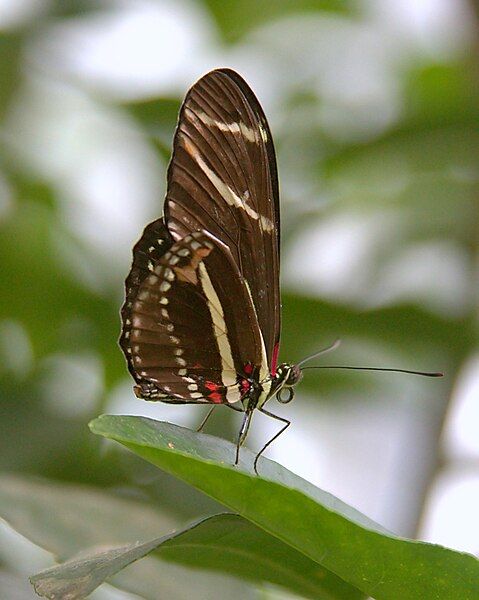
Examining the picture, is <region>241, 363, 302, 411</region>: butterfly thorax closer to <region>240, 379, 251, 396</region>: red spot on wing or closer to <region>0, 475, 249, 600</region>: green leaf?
<region>240, 379, 251, 396</region>: red spot on wing

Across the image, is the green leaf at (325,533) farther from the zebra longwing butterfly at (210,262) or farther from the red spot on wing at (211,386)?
the red spot on wing at (211,386)

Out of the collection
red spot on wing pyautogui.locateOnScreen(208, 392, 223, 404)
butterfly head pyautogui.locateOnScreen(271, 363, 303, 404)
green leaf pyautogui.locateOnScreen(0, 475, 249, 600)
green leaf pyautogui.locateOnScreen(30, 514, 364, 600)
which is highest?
Result: butterfly head pyautogui.locateOnScreen(271, 363, 303, 404)

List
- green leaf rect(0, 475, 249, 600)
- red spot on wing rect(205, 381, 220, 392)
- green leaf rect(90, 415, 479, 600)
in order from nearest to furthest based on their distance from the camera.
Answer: green leaf rect(90, 415, 479, 600)
green leaf rect(0, 475, 249, 600)
red spot on wing rect(205, 381, 220, 392)

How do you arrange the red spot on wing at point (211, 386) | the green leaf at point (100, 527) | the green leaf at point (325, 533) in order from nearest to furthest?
the green leaf at point (325, 533)
the green leaf at point (100, 527)
the red spot on wing at point (211, 386)

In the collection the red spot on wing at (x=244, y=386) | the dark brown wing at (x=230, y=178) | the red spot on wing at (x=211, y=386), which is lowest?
the red spot on wing at (x=211, y=386)

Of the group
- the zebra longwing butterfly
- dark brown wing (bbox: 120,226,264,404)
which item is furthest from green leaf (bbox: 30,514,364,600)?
dark brown wing (bbox: 120,226,264,404)

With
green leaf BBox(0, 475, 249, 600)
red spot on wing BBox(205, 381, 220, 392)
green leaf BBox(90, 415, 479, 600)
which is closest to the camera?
green leaf BBox(90, 415, 479, 600)

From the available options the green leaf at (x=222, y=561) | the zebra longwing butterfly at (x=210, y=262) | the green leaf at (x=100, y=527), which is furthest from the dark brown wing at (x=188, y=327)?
the green leaf at (x=222, y=561)

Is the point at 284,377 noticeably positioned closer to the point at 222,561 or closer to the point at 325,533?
the point at 222,561
